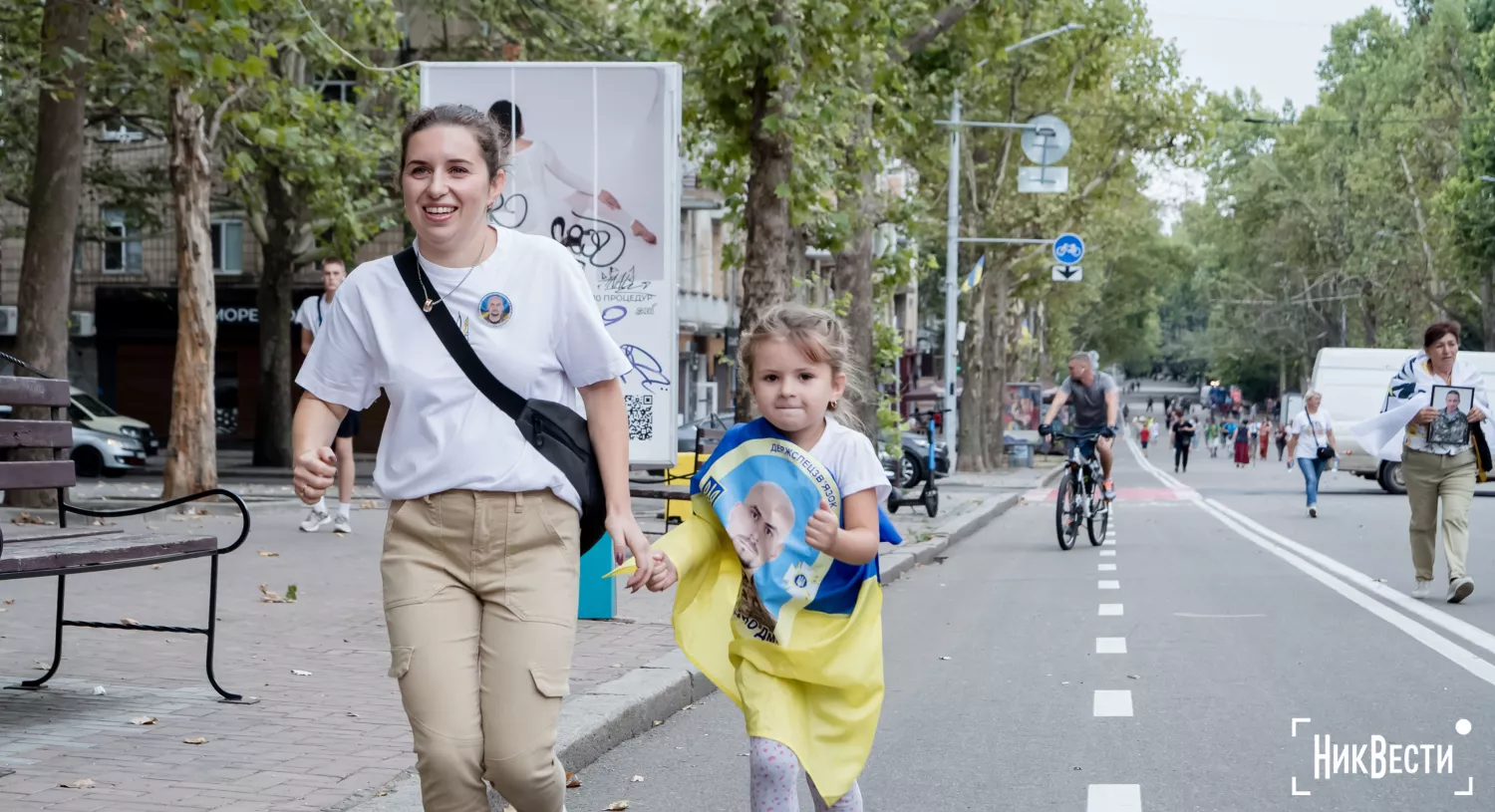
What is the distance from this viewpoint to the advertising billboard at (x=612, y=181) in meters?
9.73

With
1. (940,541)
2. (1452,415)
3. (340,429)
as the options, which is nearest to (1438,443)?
(1452,415)

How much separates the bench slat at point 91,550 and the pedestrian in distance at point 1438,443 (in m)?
7.78

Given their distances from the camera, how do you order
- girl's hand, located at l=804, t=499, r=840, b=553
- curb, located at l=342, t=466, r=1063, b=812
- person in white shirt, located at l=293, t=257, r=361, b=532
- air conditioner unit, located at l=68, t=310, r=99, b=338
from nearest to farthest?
girl's hand, located at l=804, t=499, r=840, b=553
curb, located at l=342, t=466, r=1063, b=812
person in white shirt, located at l=293, t=257, r=361, b=532
air conditioner unit, located at l=68, t=310, r=99, b=338

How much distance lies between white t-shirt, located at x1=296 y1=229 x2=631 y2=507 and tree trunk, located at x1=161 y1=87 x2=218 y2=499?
14429mm

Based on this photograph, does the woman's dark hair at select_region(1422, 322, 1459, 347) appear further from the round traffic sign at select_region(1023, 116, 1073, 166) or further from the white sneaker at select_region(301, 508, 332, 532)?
the round traffic sign at select_region(1023, 116, 1073, 166)

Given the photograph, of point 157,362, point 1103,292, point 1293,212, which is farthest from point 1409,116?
point 157,362

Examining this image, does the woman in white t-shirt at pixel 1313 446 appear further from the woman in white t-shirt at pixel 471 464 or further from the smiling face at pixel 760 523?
the woman in white t-shirt at pixel 471 464

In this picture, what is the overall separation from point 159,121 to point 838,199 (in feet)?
33.8

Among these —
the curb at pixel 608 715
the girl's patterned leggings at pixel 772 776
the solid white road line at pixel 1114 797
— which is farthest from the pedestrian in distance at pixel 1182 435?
the girl's patterned leggings at pixel 772 776

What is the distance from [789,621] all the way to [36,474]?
400 cm

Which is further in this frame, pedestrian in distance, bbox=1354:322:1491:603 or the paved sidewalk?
pedestrian in distance, bbox=1354:322:1491:603

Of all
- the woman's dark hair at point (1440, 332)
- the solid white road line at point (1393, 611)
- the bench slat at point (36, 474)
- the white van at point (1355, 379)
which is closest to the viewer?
the bench slat at point (36, 474)

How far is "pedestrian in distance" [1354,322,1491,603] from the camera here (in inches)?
456

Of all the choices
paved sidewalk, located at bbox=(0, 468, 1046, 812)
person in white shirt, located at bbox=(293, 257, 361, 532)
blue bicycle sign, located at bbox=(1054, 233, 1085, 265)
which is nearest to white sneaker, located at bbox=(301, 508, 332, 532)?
person in white shirt, located at bbox=(293, 257, 361, 532)
